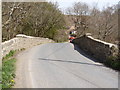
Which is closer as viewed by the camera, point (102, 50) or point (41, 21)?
point (102, 50)

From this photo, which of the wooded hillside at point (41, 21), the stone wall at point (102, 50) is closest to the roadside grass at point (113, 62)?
the stone wall at point (102, 50)

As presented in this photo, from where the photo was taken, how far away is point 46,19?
34.8 meters

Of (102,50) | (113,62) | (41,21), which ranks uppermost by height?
(41,21)

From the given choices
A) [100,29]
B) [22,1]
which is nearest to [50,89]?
[22,1]

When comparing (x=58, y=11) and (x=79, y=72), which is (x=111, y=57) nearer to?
(x=79, y=72)

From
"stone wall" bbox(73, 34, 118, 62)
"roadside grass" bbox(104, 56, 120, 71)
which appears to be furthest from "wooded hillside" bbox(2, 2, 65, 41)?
"roadside grass" bbox(104, 56, 120, 71)

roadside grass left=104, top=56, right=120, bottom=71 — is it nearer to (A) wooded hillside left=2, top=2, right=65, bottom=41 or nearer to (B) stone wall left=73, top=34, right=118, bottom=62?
(B) stone wall left=73, top=34, right=118, bottom=62

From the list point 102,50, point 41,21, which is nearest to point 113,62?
point 102,50

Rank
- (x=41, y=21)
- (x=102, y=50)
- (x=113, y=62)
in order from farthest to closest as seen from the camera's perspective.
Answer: (x=41, y=21) → (x=102, y=50) → (x=113, y=62)

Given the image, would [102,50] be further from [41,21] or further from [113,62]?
[41,21]

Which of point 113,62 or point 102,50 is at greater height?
point 102,50

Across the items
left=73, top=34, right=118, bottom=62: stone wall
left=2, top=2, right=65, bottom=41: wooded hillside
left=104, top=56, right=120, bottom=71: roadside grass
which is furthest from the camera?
left=2, top=2, right=65, bottom=41: wooded hillside

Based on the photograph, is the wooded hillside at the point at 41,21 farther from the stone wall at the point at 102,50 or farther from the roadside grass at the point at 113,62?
the roadside grass at the point at 113,62

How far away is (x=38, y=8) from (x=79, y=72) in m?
26.5
